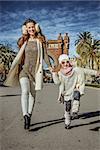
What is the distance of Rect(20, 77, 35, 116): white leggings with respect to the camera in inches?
196

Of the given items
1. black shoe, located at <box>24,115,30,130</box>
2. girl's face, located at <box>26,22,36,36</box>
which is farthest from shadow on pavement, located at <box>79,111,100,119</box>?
girl's face, located at <box>26,22,36,36</box>

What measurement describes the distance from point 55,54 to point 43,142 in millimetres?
1087

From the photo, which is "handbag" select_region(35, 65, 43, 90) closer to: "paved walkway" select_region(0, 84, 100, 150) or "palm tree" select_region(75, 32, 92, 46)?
"paved walkway" select_region(0, 84, 100, 150)

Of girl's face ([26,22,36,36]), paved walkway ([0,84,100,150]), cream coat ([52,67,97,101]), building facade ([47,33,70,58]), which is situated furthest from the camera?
cream coat ([52,67,97,101])

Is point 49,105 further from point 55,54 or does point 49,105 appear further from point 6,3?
point 6,3

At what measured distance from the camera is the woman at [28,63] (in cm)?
489

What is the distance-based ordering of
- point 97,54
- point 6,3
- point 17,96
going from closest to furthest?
point 6,3 → point 97,54 → point 17,96

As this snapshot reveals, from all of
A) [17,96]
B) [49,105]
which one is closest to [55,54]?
[49,105]

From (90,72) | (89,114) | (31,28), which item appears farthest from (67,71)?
(89,114)

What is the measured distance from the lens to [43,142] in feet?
14.6

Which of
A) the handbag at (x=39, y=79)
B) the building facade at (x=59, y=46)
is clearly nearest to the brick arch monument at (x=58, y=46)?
the building facade at (x=59, y=46)

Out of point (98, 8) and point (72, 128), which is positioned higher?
point (98, 8)

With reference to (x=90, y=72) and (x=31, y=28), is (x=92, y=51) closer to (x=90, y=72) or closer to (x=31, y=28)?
→ (x=90, y=72)

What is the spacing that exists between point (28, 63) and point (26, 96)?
375 mm
